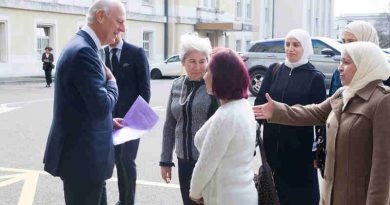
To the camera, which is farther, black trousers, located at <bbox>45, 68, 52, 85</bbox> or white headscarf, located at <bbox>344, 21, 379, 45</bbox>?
black trousers, located at <bbox>45, 68, 52, 85</bbox>

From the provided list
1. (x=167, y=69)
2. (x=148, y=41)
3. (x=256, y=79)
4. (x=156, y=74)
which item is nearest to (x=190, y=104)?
(x=256, y=79)

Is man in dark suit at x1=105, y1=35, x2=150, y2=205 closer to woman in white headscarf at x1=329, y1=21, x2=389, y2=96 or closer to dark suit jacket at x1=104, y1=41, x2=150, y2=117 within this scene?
dark suit jacket at x1=104, y1=41, x2=150, y2=117

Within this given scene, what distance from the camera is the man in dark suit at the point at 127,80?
484 centimetres

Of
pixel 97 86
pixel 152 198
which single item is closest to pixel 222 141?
pixel 97 86

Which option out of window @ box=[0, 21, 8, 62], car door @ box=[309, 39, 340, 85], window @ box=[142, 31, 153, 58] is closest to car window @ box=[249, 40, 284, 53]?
car door @ box=[309, 39, 340, 85]

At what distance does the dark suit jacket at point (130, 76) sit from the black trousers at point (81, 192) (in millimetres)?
1621

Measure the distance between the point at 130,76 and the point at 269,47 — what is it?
38.1 feet

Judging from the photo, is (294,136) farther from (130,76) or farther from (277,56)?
(277,56)

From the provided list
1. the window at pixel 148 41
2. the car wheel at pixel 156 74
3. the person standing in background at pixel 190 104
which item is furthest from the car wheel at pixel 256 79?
the window at pixel 148 41

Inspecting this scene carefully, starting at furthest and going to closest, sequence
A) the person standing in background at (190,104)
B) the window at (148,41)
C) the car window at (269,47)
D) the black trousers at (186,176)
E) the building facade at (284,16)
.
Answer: the building facade at (284,16)
the window at (148,41)
the car window at (269,47)
the black trousers at (186,176)
the person standing in background at (190,104)

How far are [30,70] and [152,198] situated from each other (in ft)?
70.0

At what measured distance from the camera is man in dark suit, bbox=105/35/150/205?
4.84 meters

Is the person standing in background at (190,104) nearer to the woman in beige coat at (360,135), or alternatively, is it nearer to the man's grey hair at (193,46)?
the man's grey hair at (193,46)

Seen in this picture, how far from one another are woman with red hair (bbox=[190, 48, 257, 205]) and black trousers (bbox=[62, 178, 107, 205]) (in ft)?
2.24
